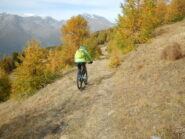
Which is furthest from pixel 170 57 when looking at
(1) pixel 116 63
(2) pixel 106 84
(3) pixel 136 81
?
(1) pixel 116 63

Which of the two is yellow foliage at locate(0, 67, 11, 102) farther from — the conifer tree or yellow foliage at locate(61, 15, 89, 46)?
the conifer tree

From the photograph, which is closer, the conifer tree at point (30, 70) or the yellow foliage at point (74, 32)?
the conifer tree at point (30, 70)

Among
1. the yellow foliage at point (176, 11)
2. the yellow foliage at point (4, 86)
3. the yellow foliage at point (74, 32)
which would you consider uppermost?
the yellow foliage at point (176, 11)

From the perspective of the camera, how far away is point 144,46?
61.9 feet

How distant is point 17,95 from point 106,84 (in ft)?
37.4

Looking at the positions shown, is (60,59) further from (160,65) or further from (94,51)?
(160,65)

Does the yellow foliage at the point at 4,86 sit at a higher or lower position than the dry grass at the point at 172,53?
lower

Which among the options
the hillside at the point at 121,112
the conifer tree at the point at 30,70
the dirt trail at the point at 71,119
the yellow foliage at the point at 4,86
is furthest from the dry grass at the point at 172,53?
the yellow foliage at the point at 4,86

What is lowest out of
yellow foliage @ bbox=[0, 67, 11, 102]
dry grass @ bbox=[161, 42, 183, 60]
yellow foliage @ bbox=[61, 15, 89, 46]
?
yellow foliage @ bbox=[0, 67, 11, 102]

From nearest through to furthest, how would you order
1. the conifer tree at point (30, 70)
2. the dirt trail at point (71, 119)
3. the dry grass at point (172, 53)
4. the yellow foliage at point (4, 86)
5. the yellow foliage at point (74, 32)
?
the dirt trail at point (71, 119), the dry grass at point (172, 53), the conifer tree at point (30, 70), the yellow foliage at point (74, 32), the yellow foliage at point (4, 86)

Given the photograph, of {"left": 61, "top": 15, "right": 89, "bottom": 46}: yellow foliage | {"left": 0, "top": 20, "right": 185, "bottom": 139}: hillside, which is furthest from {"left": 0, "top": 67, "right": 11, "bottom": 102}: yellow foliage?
{"left": 0, "top": 20, "right": 185, "bottom": 139}: hillside

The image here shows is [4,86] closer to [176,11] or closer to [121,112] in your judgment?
[121,112]

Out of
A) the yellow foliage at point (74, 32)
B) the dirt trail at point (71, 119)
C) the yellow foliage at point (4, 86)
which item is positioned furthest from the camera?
the yellow foliage at point (4, 86)

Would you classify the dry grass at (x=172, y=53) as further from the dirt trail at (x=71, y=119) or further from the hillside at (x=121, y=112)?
the dirt trail at (x=71, y=119)
